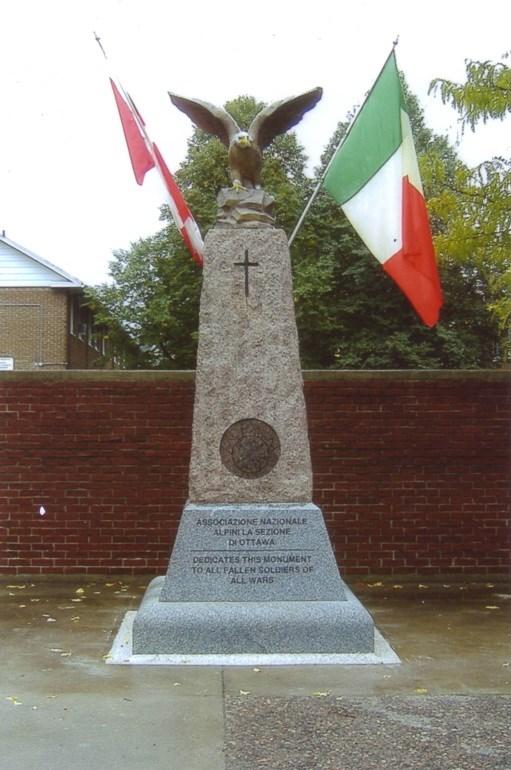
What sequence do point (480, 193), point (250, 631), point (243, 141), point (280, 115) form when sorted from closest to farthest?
point (250, 631) → point (243, 141) → point (280, 115) → point (480, 193)

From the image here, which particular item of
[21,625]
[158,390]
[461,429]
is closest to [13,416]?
[158,390]

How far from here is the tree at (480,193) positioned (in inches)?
353

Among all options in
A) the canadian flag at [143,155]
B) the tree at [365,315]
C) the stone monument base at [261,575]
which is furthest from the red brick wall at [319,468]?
the tree at [365,315]

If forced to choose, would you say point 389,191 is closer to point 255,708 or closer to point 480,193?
point 480,193

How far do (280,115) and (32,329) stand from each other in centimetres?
2685

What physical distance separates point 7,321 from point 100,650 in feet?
92.1

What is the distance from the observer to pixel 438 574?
990cm

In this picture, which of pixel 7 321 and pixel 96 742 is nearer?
pixel 96 742

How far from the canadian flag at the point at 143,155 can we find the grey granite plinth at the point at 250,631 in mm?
2896

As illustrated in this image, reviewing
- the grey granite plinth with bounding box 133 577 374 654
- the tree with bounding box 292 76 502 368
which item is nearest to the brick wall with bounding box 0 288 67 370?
the tree with bounding box 292 76 502 368

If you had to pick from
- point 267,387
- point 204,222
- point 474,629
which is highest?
point 204,222

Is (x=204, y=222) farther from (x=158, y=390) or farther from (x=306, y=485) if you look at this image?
(x=306, y=485)

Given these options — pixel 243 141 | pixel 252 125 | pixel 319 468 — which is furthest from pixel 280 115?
pixel 319 468

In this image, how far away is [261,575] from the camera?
682 centimetres
